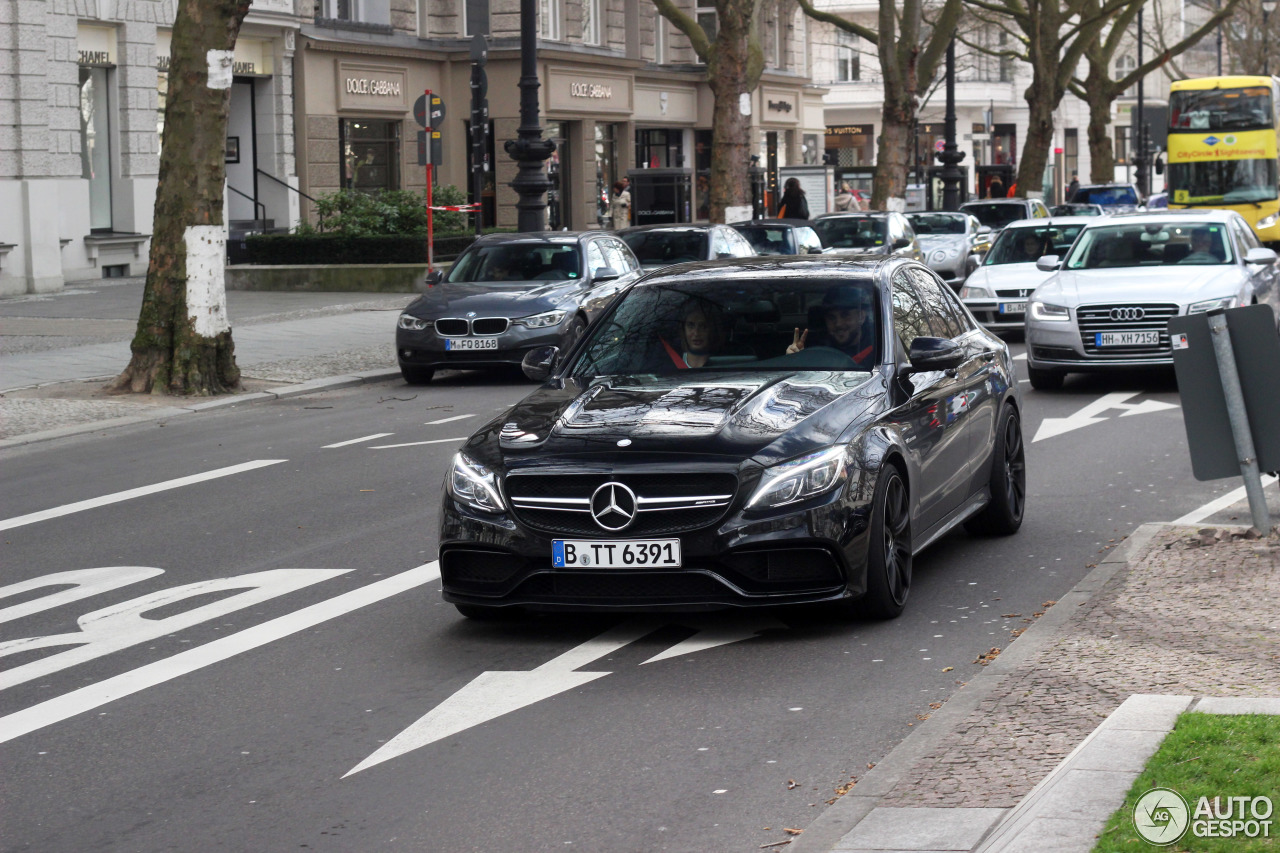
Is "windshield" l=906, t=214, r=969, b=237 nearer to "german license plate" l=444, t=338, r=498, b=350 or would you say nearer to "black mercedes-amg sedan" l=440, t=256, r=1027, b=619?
"german license plate" l=444, t=338, r=498, b=350

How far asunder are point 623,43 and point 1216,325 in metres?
41.5

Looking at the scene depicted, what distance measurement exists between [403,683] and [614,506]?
101 centimetres

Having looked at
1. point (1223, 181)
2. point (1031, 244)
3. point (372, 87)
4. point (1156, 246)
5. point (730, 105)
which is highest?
point (372, 87)

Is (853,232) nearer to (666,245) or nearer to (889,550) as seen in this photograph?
(666,245)

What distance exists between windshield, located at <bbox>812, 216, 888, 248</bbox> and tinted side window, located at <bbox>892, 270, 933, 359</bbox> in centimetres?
1878

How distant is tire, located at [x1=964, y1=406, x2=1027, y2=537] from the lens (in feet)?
31.0

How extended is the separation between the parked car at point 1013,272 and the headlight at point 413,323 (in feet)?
22.2

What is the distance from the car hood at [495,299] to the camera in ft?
61.4

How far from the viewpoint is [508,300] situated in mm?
18859

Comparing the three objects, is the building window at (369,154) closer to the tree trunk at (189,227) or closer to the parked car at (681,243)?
the parked car at (681,243)

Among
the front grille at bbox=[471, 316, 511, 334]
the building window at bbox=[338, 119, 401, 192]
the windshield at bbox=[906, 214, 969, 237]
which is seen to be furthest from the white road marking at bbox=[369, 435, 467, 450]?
the building window at bbox=[338, 119, 401, 192]

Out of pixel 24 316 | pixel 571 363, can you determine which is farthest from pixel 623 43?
pixel 571 363

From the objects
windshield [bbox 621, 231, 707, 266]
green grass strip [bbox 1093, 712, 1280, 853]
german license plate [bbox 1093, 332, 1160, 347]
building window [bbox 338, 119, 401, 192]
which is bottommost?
green grass strip [bbox 1093, 712, 1280, 853]

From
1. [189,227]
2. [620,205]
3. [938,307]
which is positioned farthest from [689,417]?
[620,205]
